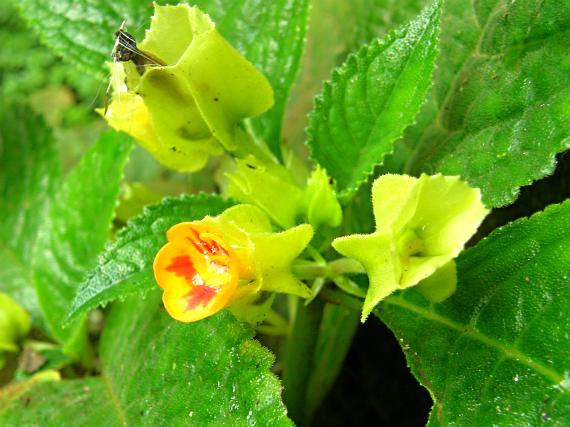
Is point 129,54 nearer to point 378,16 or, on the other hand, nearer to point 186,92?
point 186,92

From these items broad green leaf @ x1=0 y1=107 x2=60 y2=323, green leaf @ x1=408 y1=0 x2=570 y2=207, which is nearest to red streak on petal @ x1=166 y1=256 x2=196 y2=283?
green leaf @ x1=408 y1=0 x2=570 y2=207

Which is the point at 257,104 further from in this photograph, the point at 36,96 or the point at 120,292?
the point at 36,96

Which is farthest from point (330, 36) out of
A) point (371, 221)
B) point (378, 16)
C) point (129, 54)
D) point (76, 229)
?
point (129, 54)

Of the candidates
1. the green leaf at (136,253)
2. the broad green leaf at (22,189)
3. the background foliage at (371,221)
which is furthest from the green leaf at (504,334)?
the broad green leaf at (22,189)

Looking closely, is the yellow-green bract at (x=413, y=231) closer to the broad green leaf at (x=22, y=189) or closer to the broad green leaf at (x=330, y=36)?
the broad green leaf at (x=330, y=36)

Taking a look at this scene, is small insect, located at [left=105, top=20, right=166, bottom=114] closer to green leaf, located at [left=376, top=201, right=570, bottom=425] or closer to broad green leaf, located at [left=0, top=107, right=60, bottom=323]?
green leaf, located at [left=376, top=201, right=570, bottom=425]
